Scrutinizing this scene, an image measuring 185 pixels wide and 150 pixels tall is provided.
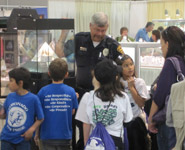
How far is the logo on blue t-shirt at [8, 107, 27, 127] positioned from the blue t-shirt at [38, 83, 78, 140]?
0.72 feet

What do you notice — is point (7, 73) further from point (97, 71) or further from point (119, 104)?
point (119, 104)

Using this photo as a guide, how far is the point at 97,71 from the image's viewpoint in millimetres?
2523

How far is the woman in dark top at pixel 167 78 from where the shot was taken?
2.60 m

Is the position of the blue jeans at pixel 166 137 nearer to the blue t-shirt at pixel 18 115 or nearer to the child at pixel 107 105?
the child at pixel 107 105

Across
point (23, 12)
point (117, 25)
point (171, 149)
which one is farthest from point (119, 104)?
point (117, 25)

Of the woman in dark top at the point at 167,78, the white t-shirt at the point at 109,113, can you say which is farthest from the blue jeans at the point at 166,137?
the white t-shirt at the point at 109,113

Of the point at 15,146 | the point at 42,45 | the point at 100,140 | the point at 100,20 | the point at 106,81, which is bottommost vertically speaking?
the point at 15,146

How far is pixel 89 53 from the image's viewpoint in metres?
3.38

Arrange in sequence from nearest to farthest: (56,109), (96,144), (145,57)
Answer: (96,144) → (56,109) → (145,57)

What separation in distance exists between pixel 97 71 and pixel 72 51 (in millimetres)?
859

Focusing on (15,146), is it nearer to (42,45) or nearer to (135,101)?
(42,45)

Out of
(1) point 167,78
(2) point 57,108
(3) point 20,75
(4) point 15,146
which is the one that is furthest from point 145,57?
(4) point 15,146

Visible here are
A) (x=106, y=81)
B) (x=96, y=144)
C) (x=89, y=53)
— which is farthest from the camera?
(x=89, y=53)

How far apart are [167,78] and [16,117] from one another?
1165 millimetres
